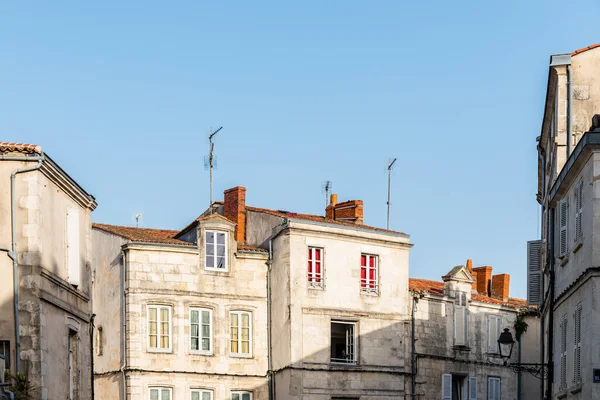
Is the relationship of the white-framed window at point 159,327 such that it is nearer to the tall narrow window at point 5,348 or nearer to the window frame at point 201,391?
the window frame at point 201,391

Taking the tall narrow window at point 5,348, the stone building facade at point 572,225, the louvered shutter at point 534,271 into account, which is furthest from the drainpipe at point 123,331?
the tall narrow window at point 5,348

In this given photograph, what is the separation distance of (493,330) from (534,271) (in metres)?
15.9

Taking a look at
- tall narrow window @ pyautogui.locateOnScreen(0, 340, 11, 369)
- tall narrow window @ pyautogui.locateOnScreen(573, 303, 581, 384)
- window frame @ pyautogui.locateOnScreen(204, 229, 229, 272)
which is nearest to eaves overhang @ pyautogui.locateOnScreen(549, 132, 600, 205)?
tall narrow window @ pyautogui.locateOnScreen(573, 303, 581, 384)

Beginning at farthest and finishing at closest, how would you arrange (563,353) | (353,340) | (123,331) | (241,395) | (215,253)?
(353,340), (215,253), (241,395), (123,331), (563,353)

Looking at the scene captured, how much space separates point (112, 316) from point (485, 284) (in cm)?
2038

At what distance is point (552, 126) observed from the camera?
30016mm

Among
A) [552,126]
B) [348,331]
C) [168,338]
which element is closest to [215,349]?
[168,338]

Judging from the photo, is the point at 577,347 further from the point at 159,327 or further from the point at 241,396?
the point at 241,396

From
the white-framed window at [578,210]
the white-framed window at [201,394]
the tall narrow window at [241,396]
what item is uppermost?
the white-framed window at [578,210]

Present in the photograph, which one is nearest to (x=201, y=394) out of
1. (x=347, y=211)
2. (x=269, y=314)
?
(x=269, y=314)

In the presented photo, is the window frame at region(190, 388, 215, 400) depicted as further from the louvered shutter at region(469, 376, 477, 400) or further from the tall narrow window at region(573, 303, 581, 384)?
the tall narrow window at region(573, 303, 581, 384)

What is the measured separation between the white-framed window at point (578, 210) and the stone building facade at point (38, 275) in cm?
1135

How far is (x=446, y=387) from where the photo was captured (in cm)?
4669

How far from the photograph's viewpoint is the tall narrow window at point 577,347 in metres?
22.8
